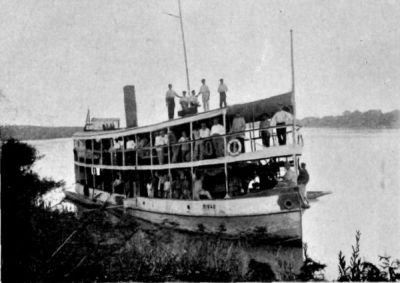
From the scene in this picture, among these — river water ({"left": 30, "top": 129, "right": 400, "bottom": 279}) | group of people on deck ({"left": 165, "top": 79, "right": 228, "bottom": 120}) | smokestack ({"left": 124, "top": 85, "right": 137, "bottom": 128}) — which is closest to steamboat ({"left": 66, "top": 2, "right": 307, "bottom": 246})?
group of people on deck ({"left": 165, "top": 79, "right": 228, "bottom": 120})

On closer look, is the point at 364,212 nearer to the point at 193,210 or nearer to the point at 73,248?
the point at 193,210

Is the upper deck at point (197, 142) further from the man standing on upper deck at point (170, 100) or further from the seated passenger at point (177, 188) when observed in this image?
the man standing on upper deck at point (170, 100)

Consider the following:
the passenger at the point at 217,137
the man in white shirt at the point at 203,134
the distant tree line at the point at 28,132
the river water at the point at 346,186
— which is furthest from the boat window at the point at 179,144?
the river water at the point at 346,186

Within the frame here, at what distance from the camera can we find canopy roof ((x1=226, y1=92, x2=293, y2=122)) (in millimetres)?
8844

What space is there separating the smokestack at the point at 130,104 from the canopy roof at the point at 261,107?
789 cm

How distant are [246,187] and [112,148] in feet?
18.4

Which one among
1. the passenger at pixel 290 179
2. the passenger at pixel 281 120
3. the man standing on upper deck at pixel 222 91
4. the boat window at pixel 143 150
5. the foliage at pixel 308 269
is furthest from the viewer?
the boat window at pixel 143 150

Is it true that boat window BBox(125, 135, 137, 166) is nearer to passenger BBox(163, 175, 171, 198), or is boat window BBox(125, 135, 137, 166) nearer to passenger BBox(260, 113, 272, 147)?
passenger BBox(163, 175, 171, 198)

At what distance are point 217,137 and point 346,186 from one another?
950cm

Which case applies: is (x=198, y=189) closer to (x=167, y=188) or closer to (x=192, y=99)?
(x=167, y=188)

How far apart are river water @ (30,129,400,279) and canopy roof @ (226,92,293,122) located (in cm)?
249

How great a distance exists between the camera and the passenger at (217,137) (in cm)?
942

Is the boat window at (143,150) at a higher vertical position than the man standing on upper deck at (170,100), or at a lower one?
lower

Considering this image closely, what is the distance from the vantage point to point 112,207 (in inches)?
471
